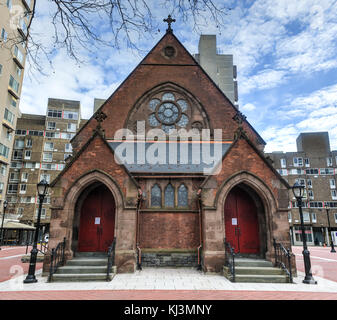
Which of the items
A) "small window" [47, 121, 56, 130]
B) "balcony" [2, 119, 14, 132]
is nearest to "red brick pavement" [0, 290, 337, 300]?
"balcony" [2, 119, 14, 132]

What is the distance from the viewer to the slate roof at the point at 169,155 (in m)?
14.5

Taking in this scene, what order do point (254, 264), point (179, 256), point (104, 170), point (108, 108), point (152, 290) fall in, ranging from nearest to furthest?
point (152, 290) < point (254, 264) < point (104, 170) < point (179, 256) < point (108, 108)

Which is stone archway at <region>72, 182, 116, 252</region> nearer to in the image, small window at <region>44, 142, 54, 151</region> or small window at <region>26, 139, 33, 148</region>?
small window at <region>44, 142, 54, 151</region>

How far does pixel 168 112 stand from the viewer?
1791 centimetres

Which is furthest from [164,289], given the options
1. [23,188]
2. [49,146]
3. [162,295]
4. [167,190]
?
[49,146]

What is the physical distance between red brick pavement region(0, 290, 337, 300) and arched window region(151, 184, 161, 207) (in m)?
6.03

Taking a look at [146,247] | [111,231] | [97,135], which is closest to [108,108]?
[97,135]

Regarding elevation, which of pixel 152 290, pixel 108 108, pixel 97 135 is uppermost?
A: pixel 108 108

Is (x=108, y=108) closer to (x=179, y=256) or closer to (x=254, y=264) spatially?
(x=179, y=256)

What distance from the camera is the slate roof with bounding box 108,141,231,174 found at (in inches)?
573

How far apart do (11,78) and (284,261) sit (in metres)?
40.6

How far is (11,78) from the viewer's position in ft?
122

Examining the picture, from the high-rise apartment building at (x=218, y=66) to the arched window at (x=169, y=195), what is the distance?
116ft
